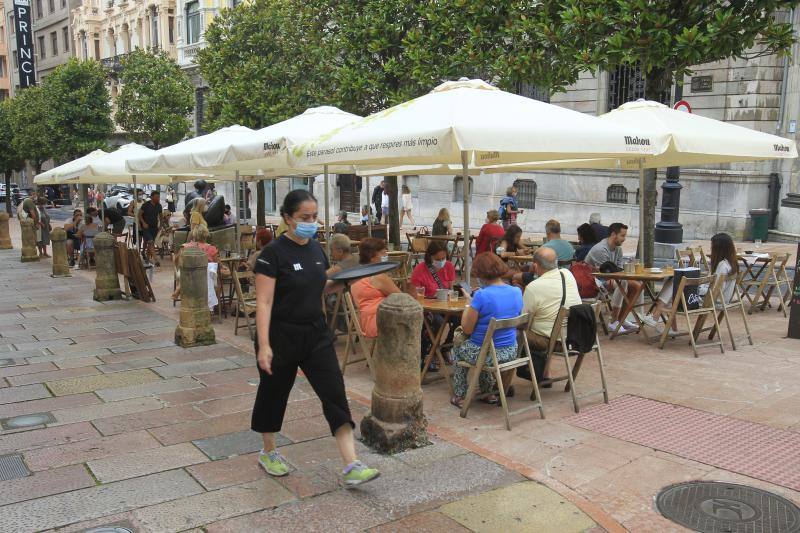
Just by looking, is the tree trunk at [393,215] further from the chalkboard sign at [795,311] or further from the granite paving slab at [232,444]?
the granite paving slab at [232,444]

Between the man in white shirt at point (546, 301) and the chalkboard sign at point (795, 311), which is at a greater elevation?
the man in white shirt at point (546, 301)

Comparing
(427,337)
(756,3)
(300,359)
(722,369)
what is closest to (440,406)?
(427,337)

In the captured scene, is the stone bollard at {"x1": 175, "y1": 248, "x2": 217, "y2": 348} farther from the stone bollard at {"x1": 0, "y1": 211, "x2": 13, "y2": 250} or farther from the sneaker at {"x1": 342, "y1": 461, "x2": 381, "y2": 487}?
the stone bollard at {"x1": 0, "y1": 211, "x2": 13, "y2": 250}

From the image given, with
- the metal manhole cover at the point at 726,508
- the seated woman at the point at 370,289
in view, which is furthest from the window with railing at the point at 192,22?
the metal manhole cover at the point at 726,508

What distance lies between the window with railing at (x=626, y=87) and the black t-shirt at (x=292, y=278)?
59.0 feet

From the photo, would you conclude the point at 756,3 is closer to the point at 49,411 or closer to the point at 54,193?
the point at 49,411

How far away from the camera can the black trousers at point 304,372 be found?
4148 millimetres

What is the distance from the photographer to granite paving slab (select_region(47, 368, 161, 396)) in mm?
6441

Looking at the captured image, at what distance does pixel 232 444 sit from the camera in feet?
16.5

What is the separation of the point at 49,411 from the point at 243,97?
48.5 ft

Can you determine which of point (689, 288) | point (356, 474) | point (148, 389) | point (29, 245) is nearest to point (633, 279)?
point (689, 288)

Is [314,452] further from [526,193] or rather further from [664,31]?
[526,193]

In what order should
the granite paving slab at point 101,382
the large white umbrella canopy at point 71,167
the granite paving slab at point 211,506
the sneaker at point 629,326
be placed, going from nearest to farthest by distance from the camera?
the granite paving slab at point 211,506 → the granite paving slab at point 101,382 → the sneaker at point 629,326 → the large white umbrella canopy at point 71,167

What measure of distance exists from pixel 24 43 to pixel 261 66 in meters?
33.1
